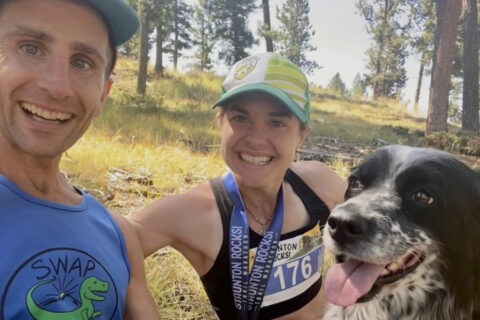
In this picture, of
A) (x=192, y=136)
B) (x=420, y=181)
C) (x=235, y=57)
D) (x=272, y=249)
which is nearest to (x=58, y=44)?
(x=272, y=249)

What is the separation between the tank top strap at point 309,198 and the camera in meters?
2.85

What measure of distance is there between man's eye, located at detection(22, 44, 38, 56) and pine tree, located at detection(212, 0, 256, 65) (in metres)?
24.9

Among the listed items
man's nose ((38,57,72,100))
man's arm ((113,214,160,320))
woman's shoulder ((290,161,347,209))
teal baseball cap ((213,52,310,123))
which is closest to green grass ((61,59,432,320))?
man's arm ((113,214,160,320))

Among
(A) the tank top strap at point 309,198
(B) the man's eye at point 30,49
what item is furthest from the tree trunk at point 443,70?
(B) the man's eye at point 30,49

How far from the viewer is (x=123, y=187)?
504 centimetres

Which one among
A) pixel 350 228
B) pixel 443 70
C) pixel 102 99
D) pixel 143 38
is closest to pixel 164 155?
pixel 102 99

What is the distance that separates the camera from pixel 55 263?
1515 millimetres

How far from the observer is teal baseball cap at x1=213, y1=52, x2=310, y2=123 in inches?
96.0

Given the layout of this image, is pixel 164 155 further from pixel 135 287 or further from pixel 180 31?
pixel 180 31

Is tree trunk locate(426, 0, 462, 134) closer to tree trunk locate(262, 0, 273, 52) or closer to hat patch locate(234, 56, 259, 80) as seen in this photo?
hat patch locate(234, 56, 259, 80)

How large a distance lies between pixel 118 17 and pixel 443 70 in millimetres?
10925

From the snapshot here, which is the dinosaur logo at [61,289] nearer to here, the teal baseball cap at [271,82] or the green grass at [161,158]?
the teal baseball cap at [271,82]

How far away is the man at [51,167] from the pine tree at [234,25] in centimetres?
2477

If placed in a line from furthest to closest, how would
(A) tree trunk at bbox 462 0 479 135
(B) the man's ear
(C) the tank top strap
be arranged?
(A) tree trunk at bbox 462 0 479 135 → (C) the tank top strap → (B) the man's ear
